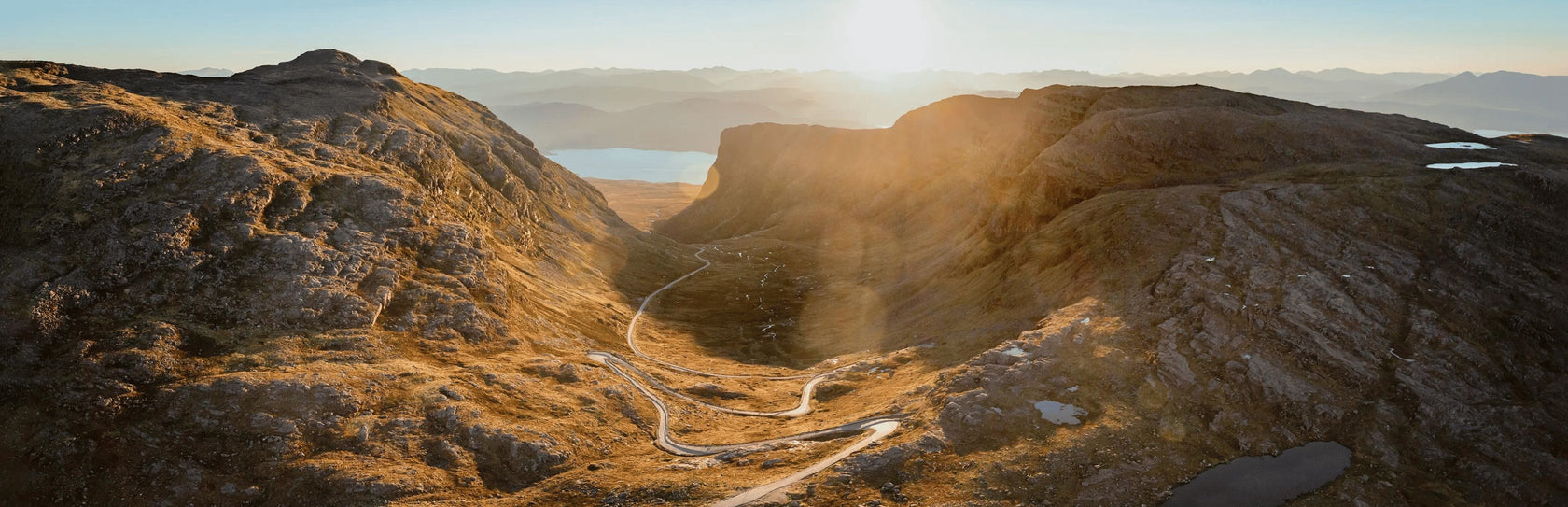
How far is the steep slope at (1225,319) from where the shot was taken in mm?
34688

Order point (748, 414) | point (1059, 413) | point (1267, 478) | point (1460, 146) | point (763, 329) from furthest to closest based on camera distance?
point (763, 329) < point (1460, 146) < point (748, 414) < point (1059, 413) < point (1267, 478)

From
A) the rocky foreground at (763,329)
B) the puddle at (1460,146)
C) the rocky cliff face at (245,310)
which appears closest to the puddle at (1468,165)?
the rocky foreground at (763,329)

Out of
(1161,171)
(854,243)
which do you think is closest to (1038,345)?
(1161,171)

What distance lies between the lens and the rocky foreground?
113ft

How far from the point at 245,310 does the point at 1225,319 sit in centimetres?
6678

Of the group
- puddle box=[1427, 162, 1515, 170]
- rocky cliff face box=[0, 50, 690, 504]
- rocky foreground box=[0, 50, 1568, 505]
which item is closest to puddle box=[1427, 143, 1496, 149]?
rocky foreground box=[0, 50, 1568, 505]

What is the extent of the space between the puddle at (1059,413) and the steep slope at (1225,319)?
260mm

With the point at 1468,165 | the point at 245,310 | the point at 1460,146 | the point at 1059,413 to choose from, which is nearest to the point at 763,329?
the point at 1059,413

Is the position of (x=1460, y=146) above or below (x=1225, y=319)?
above

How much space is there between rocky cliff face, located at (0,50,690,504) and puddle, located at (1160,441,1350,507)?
114ft

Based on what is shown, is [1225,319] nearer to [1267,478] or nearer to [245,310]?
[1267,478]

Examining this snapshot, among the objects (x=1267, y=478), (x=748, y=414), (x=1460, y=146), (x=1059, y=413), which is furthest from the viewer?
(x=1460, y=146)

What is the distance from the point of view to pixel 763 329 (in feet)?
252

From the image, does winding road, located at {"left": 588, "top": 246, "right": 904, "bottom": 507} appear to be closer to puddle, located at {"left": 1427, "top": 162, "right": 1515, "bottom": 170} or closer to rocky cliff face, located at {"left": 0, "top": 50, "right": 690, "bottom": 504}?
rocky cliff face, located at {"left": 0, "top": 50, "right": 690, "bottom": 504}
